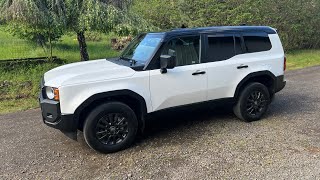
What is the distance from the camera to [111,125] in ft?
14.3

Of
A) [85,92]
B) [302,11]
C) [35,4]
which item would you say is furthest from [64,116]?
[302,11]

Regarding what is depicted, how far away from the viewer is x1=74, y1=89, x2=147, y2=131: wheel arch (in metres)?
4.16

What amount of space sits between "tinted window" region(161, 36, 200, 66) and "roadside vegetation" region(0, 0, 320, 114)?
381 centimetres

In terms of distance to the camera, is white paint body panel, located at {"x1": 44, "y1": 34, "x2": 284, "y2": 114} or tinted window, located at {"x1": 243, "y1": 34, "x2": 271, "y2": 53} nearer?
white paint body panel, located at {"x1": 44, "y1": 34, "x2": 284, "y2": 114}

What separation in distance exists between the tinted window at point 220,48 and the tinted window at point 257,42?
0.34 metres

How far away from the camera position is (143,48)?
4.96 m

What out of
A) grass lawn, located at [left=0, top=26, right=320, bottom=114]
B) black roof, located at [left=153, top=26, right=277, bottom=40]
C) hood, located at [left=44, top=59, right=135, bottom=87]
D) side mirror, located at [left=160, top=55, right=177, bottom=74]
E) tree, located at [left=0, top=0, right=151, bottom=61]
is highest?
tree, located at [left=0, top=0, right=151, bottom=61]

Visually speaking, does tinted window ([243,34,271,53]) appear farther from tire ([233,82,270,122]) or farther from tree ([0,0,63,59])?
tree ([0,0,63,59])

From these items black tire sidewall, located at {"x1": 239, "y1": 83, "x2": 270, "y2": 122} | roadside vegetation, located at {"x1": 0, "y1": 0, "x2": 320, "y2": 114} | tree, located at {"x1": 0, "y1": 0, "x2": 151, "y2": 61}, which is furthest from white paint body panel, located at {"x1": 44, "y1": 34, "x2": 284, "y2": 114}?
tree, located at {"x1": 0, "y1": 0, "x2": 151, "y2": 61}

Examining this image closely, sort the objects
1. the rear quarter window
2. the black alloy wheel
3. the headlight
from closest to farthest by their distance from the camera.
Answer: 1. the headlight
2. the black alloy wheel
3. the rear quarter window

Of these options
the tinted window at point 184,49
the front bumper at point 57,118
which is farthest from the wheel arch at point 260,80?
the front bumper at point 57,118

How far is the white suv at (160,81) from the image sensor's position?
13.7 feet

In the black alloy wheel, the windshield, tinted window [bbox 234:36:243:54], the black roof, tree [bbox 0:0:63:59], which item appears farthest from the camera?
tree [bbox 0:0:63:59]

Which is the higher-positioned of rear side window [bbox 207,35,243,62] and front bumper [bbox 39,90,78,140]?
rear side window [bbox 207,35,243,62]
